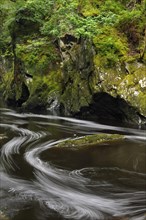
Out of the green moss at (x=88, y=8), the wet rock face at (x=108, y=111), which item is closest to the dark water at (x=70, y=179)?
the wet rock face at (x=108, y=111)

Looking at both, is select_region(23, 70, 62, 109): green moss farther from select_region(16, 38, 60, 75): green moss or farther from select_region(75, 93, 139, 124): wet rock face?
select_region(75, 93, 139, 124): wet rock face

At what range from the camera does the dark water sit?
575 cm

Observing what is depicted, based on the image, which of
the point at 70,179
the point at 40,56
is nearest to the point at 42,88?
the point at 40,56

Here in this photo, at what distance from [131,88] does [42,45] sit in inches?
377

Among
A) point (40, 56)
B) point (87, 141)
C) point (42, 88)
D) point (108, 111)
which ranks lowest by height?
point (87, 141)

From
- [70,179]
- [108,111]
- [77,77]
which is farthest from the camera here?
[77,77]

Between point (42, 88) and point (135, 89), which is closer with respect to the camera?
point (135, 89)

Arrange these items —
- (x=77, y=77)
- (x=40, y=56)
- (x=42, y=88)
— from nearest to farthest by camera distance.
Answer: (x=77, y=77), (x=42, y=88), (x=40, y=56)

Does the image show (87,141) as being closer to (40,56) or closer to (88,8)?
(88,8)

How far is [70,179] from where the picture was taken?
7.42 m

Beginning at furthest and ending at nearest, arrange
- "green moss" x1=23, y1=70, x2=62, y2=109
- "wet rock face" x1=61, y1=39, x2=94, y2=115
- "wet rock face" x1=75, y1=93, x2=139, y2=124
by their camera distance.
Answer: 1. "green moss" x1=23, y1=70, x2=62, y2=109
2. "wet rock face" x1=61, y1=39, x2=94, y2=115
3. "wet rock face" x1=75, y1=93, x2=139, y2=124

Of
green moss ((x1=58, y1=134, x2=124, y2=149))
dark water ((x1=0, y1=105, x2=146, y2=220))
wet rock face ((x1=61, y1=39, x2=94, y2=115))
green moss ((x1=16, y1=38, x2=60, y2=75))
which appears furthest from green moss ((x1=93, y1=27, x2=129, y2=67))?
green moss ((x1=58, y1=134, x2=124, y2=149))

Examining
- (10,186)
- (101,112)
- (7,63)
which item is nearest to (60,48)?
(101,112)

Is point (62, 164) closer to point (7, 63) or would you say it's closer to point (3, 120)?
point (3, 120)
